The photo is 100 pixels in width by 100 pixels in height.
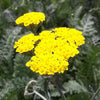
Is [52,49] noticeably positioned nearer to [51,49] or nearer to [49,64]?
[51,49]

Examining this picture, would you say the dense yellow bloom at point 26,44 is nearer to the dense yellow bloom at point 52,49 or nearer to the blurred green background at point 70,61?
the dense yellow bloom at point 52,49

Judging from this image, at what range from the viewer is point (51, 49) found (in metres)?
1.24

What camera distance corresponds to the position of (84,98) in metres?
1.78

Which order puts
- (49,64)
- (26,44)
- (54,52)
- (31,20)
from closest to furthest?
(49,64), (54,52), (26,44), (31,20)

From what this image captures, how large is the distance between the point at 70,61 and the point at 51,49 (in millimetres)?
207

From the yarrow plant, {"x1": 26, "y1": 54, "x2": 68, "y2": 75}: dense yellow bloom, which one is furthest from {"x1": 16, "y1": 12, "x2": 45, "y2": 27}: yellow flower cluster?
{"x1": 26, "y1": 54, "x2": 68, "y2": 75}: dense yellow bloom

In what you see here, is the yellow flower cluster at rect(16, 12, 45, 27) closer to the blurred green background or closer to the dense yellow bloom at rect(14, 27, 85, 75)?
the dense yellow bloom at rect(14, 27, 85, 75)

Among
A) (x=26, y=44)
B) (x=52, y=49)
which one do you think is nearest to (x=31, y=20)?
(x=26, y=44)

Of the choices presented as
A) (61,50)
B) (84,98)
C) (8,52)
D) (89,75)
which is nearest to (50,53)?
(61,50)

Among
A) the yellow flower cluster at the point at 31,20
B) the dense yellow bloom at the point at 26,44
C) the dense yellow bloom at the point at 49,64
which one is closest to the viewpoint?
the dense yellow bloom at the point at 49,64

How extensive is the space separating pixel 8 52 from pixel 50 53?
1497mm

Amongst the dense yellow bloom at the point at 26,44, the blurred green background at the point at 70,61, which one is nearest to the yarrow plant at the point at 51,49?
the dense yellow bloom at the point at 26,44

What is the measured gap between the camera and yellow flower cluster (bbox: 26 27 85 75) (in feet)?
3.58

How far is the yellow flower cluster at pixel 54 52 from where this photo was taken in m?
1.09
